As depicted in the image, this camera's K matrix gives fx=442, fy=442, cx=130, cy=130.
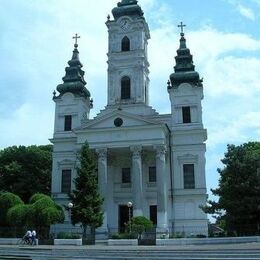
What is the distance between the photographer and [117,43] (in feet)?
164

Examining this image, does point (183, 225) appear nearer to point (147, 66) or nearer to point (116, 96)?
point (116, 96)

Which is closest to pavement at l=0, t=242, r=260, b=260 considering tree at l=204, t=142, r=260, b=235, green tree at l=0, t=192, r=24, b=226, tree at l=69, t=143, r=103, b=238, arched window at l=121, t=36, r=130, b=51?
tree at l=204, t=142, r=260, b=235

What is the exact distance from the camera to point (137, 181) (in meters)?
40.5

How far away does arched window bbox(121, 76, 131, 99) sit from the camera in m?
48.2

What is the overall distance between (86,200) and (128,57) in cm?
2011

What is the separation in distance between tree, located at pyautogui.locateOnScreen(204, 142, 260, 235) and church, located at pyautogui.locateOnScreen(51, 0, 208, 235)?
852 cm

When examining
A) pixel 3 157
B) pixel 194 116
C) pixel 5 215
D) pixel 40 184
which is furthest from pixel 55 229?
pixel 194 116

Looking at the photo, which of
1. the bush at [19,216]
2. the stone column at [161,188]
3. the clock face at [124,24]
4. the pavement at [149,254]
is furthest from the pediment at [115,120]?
the pavement at [149,254]

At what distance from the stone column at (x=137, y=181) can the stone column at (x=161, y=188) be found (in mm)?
1608

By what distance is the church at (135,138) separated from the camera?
136ft

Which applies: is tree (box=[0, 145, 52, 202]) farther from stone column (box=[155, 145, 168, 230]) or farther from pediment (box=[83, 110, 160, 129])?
stone column (box=[155, 145, 168, 230])

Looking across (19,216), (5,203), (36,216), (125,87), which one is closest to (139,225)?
(36,216)

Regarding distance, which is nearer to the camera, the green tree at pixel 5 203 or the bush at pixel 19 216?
the bush at pixel 19 216

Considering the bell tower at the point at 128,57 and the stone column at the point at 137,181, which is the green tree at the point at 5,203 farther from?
the bell tower at the point at 128,57
